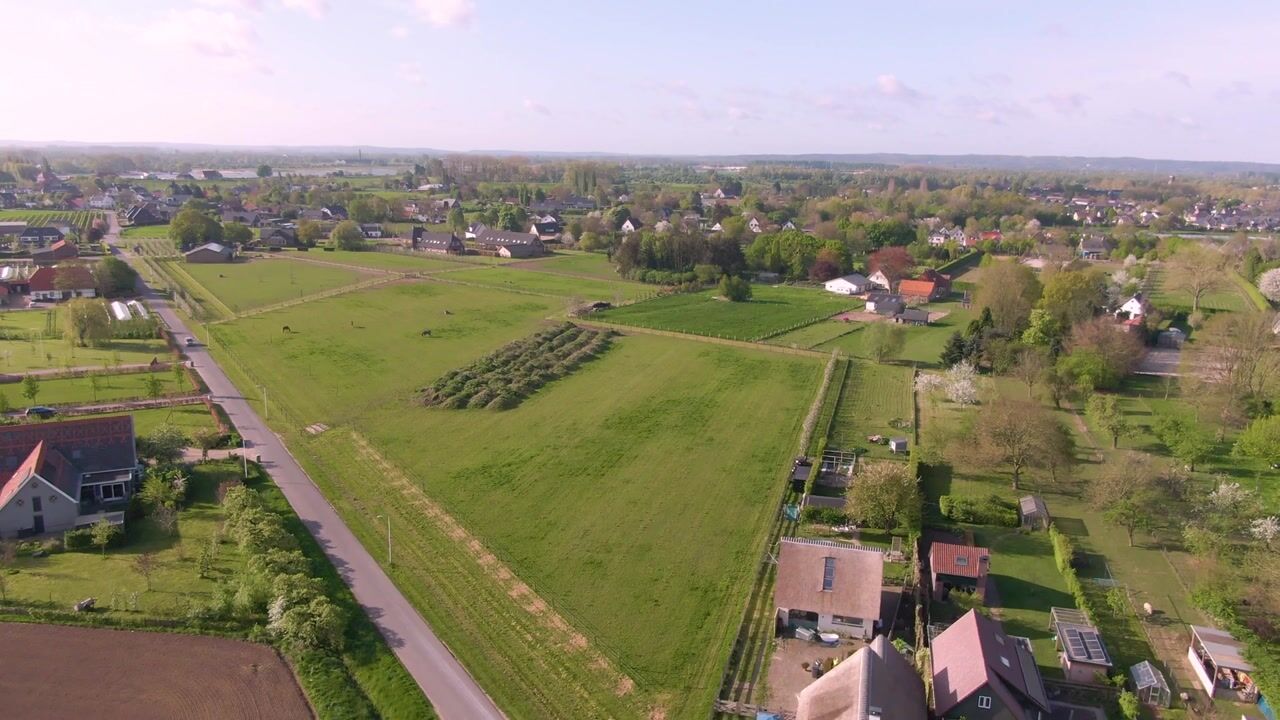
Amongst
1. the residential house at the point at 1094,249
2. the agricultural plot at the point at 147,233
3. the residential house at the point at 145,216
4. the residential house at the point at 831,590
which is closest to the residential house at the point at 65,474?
the residential house at the point at 831,590


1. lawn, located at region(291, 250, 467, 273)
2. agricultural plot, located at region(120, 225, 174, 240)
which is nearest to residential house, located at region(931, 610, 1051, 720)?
lawn, located at region(291, 250, 467, 273)

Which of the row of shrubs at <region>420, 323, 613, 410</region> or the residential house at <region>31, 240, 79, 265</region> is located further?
the residential house at <region>31, 240, 79, 265</region>

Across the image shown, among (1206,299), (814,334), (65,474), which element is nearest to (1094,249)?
(1206,299)

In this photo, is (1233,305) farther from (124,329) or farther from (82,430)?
(124,329)

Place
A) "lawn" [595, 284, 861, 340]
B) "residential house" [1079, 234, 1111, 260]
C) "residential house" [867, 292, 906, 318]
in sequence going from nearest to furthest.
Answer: "lawn" [595, 284, 861, 340], "residential house" [867, 292, 906, 318], "residential house" [1079, 234, 1111, 260]

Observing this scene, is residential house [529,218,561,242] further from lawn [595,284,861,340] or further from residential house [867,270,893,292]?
residential house [867,270,893,292]

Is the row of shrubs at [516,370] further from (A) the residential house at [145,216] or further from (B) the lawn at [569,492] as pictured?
(A) the residential house at [145,216]
